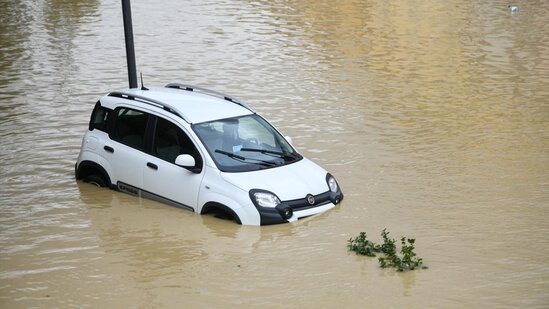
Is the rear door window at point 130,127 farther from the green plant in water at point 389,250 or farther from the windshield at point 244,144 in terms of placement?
the green plant in water at point 389,250

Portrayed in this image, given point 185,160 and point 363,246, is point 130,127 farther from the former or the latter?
point 363,246

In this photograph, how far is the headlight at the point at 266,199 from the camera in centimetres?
1238

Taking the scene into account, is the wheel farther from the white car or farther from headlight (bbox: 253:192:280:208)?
headlight (bbox: 253:192:280:208)

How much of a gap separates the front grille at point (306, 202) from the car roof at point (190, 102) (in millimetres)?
1692

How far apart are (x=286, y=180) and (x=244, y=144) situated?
90 centimetres

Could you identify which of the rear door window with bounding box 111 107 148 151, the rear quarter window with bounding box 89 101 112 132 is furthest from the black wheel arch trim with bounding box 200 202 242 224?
the rear quarter window with bounding box 89 101 112 132

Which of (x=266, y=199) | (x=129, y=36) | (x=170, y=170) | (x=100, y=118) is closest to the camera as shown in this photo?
(x=266, y=199)

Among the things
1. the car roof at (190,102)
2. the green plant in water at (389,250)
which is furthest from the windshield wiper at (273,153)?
the green plant in water at (389,250)

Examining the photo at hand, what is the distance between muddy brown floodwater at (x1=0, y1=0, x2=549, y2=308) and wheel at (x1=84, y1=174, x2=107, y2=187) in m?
0.15

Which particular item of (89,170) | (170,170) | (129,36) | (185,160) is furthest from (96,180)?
(129,36)

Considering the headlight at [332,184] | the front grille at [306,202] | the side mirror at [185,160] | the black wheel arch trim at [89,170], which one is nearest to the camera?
the front grille at [306,202]

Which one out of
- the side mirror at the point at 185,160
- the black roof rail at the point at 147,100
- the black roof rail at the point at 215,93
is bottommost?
the side mirror at the point at 185,160

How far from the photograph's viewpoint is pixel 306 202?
12.7 m

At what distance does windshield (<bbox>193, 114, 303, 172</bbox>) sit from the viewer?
12.9 m
